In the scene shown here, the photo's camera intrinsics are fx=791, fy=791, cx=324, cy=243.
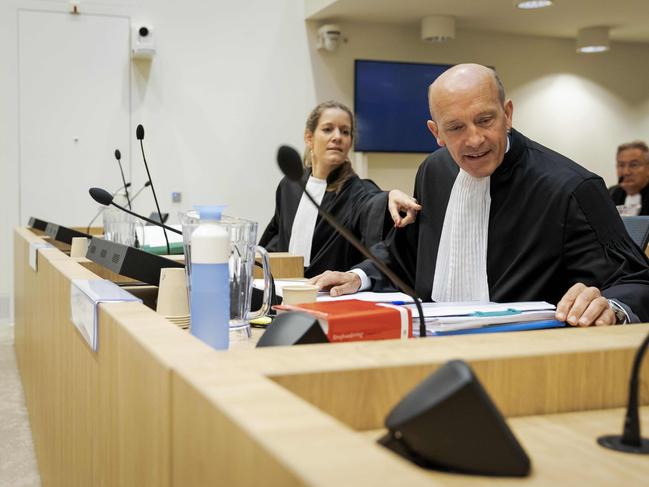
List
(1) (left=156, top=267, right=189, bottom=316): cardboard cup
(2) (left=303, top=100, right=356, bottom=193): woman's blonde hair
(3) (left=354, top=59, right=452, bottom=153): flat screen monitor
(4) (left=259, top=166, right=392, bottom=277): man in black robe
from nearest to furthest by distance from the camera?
(1) (left=156, top=267, right=189, bottom=316): cardboard cup → (4) (left=259, top=166, right=392, bottom=277): man in black robe → (2) (left=303, top=100, right=356, bottom=193): woman's blonde hair → (3) (left=354, top=59, right=452, bottom=153): flat screen monitor

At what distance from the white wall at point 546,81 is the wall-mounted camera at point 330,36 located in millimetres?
199

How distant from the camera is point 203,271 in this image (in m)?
1.28

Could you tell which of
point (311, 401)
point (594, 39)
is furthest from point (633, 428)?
point (594, 39)

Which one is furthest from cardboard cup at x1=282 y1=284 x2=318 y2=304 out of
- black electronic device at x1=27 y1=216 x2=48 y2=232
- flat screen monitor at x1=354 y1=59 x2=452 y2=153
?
flat screen monitor at x1=354 y1=59 x2=452 y2=153

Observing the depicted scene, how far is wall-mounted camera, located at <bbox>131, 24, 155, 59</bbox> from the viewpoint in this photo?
6.71m

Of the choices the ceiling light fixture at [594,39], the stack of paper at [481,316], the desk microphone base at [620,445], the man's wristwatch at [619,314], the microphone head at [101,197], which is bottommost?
the desk microphone base at [620,445]

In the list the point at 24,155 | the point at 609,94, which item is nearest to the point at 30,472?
the point at 24,155

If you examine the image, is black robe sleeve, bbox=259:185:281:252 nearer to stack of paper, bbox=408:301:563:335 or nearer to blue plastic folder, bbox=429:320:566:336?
stack of paper, bbox=408:301:563:335

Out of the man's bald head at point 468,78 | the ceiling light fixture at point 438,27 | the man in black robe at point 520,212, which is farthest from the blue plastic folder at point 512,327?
the ceiling light fixture at point 438,27

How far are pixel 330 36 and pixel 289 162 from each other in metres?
6.24

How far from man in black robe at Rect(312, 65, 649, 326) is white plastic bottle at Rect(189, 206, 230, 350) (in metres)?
0.88

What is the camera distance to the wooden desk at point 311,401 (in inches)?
25.6

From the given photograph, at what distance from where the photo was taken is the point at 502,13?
23.8ft

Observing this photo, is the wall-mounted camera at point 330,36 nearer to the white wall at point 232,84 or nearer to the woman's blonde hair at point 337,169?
the white wall at point 232,84
